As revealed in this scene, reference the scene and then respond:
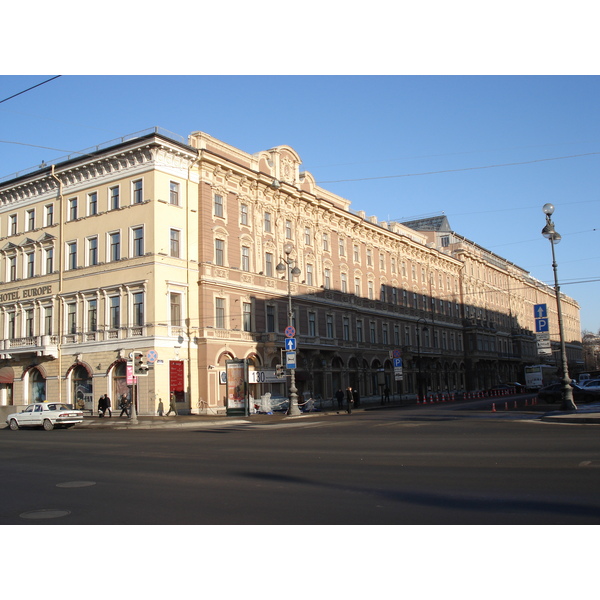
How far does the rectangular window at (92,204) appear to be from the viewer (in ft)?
143

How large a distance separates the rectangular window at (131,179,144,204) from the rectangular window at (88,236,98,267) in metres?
4.42

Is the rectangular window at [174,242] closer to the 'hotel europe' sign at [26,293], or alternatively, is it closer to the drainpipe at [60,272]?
the drainpipe at [60,272]

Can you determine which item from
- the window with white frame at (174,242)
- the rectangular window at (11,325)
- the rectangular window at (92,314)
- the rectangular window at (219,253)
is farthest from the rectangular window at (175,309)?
the rectangular window at (11,325)

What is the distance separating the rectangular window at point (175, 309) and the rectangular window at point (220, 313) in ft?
9.45

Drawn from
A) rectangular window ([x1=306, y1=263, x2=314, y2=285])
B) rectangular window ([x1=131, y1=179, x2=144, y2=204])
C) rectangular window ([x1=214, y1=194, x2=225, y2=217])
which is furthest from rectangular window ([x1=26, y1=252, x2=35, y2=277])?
rectangular window ([x1=306, y1=263, x2=314, y2=285])

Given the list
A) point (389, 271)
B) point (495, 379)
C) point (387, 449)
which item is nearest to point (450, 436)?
point (387, 449)

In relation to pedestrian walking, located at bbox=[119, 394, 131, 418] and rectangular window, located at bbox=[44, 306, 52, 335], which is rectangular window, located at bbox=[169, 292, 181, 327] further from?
rectangular window, located at bbox=[44, 306, 52, 335]

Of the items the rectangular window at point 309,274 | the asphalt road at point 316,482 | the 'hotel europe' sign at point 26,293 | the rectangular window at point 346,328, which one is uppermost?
the rectangular window at point 309,274

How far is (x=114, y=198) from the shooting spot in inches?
1673

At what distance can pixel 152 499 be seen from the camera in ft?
31.9

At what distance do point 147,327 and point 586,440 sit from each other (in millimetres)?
28311

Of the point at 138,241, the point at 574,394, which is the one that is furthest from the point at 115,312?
the point at 574,394

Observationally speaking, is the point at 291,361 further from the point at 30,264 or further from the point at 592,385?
the point at 30,264
